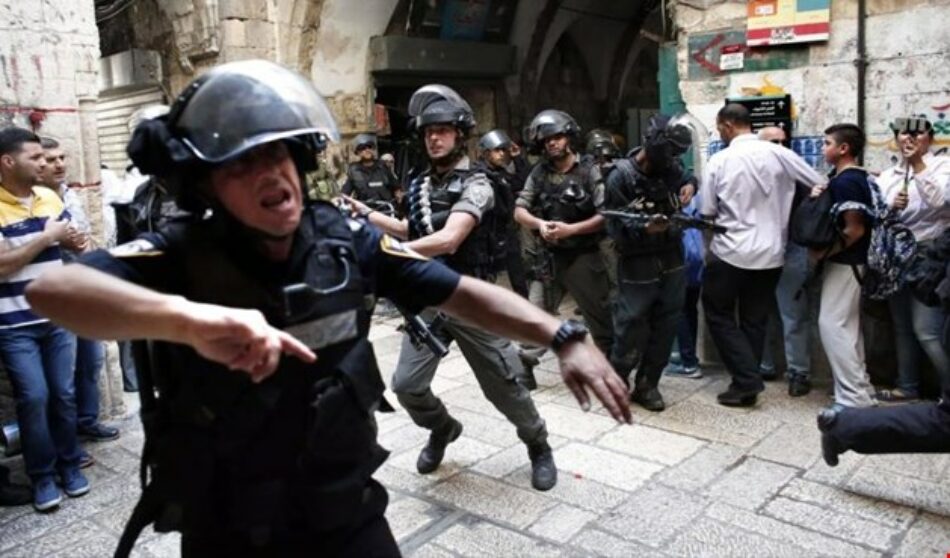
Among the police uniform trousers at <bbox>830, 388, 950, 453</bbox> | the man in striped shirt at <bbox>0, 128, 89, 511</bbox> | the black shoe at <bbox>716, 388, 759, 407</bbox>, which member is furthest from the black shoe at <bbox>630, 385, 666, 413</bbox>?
the man in striped shirt at <bbox>0, 128, 89, 511</bbox>

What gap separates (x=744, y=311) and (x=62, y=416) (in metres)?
4.02

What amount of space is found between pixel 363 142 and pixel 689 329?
4.39 metres

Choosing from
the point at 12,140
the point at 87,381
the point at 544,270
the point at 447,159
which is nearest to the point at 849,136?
the point at 544,270

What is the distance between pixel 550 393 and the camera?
513cm

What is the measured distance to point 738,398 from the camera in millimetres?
4691

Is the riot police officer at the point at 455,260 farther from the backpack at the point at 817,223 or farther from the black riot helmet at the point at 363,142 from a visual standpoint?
the black riot helmet at the point at 363,142

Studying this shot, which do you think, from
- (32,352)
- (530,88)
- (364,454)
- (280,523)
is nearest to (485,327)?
(364,454)

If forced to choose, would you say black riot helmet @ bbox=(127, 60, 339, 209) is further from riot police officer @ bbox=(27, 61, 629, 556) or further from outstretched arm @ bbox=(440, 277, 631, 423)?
outstretched arm @ bbox=(440, 277, 631, 423)

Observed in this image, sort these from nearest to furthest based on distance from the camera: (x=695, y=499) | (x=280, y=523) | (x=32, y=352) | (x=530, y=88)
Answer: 1. (x=280, y=523)
2. (x=695, y=499)
3. (x=32, y=352)
4. (x=530, y=88)

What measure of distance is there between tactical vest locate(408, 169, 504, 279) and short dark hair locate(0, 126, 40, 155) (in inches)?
74.3

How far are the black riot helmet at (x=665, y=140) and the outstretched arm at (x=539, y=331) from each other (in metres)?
2.88

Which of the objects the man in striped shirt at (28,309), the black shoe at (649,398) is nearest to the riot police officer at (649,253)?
the black shoe at (649,398)

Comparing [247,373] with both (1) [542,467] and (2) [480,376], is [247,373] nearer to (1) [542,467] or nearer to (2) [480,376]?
(2) [480,376]

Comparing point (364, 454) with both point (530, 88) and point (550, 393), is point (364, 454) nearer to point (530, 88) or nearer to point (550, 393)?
point (550, 393)
